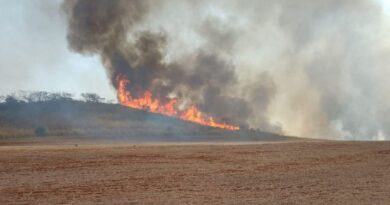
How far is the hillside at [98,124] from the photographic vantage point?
311 feet

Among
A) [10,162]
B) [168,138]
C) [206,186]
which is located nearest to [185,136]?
[168,138]

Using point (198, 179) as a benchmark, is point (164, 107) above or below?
above

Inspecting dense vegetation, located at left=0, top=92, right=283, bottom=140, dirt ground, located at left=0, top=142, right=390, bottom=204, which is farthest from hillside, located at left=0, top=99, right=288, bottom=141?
dirt ground, located at left=0, top=142, right=390, bottom=204

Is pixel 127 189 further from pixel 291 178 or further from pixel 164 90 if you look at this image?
pixel 164 90

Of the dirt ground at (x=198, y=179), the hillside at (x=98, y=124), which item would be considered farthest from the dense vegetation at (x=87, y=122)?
the dirt ground at (x=198, y=179)

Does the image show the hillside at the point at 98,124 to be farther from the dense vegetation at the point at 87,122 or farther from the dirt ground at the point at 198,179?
the dirt ground at the point at 198,179

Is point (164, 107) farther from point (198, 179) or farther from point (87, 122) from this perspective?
point (198, 179)

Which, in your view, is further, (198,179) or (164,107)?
(164,107)

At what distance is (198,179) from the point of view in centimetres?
3050

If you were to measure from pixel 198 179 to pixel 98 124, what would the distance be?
76.9 m

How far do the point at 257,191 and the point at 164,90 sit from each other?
272 feet

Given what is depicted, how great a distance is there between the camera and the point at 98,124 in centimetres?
10512

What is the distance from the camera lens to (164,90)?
108 m

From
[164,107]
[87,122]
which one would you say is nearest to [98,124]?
[87,122]
